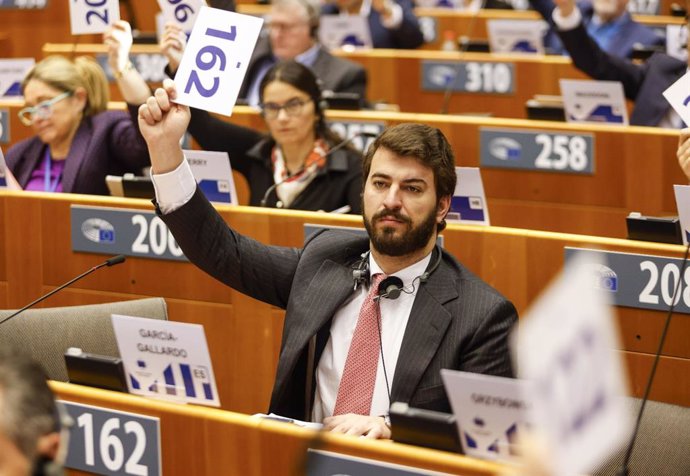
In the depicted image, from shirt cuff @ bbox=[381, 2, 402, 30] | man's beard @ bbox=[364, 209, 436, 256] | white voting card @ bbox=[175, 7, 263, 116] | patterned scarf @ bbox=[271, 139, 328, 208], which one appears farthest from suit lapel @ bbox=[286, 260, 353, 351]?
shirt cuff @ bbox=[381, 2, 402, 30]

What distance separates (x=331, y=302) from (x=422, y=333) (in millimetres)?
268

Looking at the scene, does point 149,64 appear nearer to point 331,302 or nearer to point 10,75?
point 10,75

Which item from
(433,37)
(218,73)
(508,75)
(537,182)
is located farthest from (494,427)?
(433,37)

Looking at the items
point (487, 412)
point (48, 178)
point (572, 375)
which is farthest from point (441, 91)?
point (572, 375)

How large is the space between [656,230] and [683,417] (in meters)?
0.99

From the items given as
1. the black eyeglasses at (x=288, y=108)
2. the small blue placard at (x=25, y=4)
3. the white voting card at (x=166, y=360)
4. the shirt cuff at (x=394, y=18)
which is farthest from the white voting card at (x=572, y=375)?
the small blue placard at (x=25, y=4)

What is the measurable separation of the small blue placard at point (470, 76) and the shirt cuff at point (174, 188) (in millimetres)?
4456

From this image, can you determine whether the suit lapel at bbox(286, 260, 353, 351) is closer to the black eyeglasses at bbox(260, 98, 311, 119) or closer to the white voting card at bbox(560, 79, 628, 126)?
the black eyeglasses at bbox(260, 98, 311, 119)

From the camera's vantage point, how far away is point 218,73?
2939mm

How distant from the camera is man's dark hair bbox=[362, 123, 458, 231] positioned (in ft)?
9.41

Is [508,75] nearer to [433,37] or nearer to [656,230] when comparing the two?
[433,37]

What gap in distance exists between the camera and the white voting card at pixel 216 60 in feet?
9.47


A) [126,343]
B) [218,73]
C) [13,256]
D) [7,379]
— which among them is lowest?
[13,256]

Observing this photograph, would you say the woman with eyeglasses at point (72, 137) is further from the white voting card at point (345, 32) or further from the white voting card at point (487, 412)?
the white voting card at point (345, 32)
